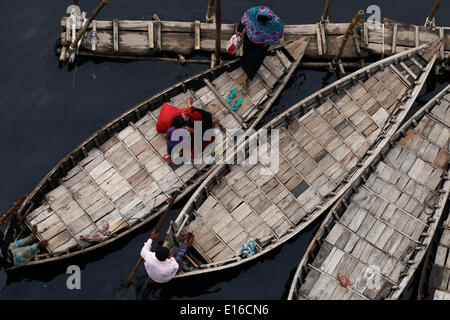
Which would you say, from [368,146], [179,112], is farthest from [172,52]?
[368,146]

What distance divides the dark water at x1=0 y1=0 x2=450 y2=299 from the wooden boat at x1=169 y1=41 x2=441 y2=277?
227 centimetres

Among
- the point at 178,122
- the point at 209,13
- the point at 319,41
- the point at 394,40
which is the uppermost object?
the point at 209,13

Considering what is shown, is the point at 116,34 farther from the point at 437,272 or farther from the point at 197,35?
the point at 437,272

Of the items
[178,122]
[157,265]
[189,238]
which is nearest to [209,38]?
[178,122]

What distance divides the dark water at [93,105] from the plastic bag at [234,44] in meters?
2.80

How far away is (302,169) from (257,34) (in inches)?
215

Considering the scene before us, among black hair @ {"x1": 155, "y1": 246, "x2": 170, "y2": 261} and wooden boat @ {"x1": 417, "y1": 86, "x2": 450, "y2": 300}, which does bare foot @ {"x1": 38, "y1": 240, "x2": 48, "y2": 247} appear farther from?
wooden boat @ {"x1": 417, "y1": 86, "x2": 450, "y2": 300}

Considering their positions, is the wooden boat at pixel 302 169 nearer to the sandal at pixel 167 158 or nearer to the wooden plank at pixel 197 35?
the sandal at pixel 167 158

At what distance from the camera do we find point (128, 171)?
1966cm

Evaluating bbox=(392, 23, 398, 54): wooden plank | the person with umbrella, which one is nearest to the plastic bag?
the person with umbrella

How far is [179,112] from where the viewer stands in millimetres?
19625

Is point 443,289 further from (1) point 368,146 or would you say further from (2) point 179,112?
(2) point 179,112

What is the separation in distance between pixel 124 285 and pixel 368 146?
11.0 m

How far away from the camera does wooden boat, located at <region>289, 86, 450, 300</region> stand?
18.8 metres
